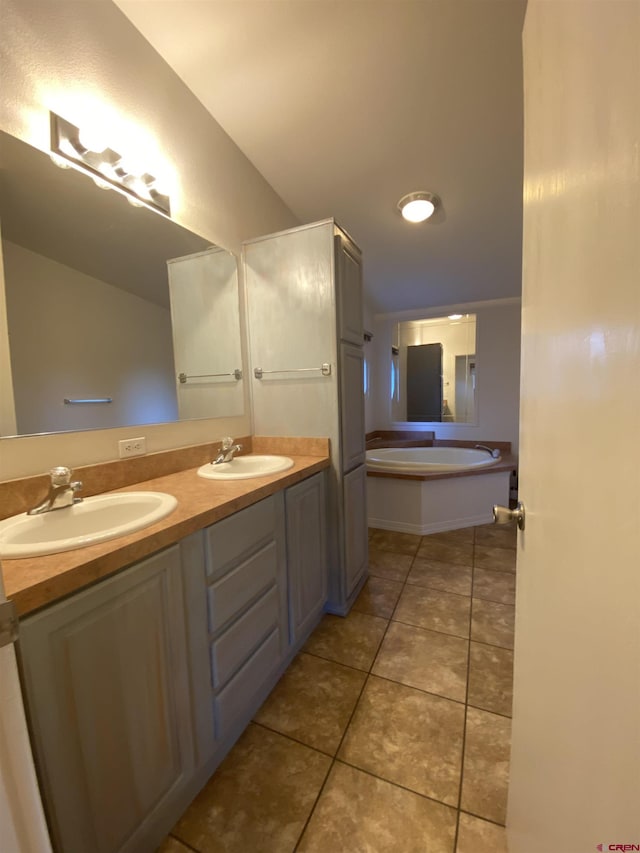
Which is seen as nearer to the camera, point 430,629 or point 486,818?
point 486,818

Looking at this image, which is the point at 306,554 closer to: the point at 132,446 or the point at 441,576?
the point at 132,446

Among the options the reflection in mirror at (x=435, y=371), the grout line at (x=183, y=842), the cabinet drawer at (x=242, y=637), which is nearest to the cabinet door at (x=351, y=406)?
the cabinet drawer at (x=242, y=637)

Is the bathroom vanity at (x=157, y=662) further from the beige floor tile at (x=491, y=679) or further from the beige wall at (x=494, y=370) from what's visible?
the beige wall at (x=494, y=370)

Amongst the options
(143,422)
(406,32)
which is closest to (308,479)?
(143,422)

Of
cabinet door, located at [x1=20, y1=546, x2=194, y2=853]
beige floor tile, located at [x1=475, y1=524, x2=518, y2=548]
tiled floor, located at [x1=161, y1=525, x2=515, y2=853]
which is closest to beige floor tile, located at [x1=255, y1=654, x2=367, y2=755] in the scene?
tiled floor, located at [x1=161, y1=525, x2=515, y2=853]

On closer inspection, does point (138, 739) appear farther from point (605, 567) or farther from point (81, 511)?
point (605, 567)

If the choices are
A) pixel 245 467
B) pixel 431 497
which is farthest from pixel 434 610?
pixel 245 467

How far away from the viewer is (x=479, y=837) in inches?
35.3

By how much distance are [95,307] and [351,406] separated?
124 centimetres

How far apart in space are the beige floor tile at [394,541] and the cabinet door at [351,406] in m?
0.96

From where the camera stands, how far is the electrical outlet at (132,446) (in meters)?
→ 1.29

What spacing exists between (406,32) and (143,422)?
190cm

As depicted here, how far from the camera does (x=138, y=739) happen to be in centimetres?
78

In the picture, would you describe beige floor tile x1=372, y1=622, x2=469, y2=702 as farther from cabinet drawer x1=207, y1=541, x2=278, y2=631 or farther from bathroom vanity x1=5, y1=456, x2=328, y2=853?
cabinet drawer x1=207, y1=541, x2=278, y2=631
